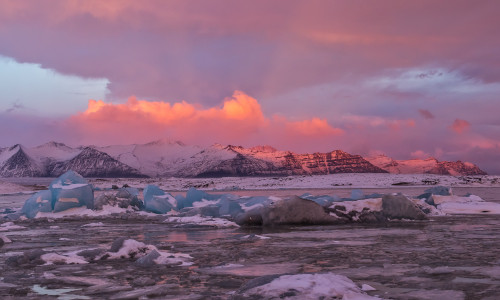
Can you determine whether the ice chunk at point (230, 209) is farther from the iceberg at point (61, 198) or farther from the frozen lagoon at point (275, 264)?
the iceberg at point (61, 198)

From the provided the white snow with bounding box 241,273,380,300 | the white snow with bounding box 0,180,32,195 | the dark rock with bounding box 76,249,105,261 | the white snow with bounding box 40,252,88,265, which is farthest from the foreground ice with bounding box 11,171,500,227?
the white snow with bounding box 0,180,32,195

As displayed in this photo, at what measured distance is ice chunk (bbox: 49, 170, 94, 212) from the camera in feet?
61.9

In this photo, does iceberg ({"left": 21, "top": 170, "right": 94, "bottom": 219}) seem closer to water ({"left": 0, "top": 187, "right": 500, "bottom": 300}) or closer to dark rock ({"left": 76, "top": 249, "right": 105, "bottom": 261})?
water ({"left": 0, "top": 187, "right": 500, "bottom": 300})

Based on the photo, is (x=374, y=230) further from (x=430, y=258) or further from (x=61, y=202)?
(x=61, y=202)

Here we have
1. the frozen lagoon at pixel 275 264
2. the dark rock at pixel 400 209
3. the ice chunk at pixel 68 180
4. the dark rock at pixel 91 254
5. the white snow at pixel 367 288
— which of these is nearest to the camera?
the white snow at pixel 367 288

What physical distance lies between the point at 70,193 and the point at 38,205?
1208 millimetres

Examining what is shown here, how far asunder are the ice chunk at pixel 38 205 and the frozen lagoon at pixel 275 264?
6734mm

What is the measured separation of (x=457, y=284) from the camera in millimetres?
5441

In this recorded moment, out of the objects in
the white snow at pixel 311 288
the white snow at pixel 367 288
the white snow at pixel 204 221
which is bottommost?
the white snow at pixel 204 221

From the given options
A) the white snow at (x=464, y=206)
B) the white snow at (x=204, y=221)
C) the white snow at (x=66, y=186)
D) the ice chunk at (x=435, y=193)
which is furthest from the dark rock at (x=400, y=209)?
the white snow at (x=66, y=186)

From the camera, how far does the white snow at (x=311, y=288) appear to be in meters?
4.60

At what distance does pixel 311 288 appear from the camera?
4703mm

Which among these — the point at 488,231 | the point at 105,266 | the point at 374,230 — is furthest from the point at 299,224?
the point at 105,266

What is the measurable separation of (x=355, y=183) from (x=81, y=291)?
81.7 metres
